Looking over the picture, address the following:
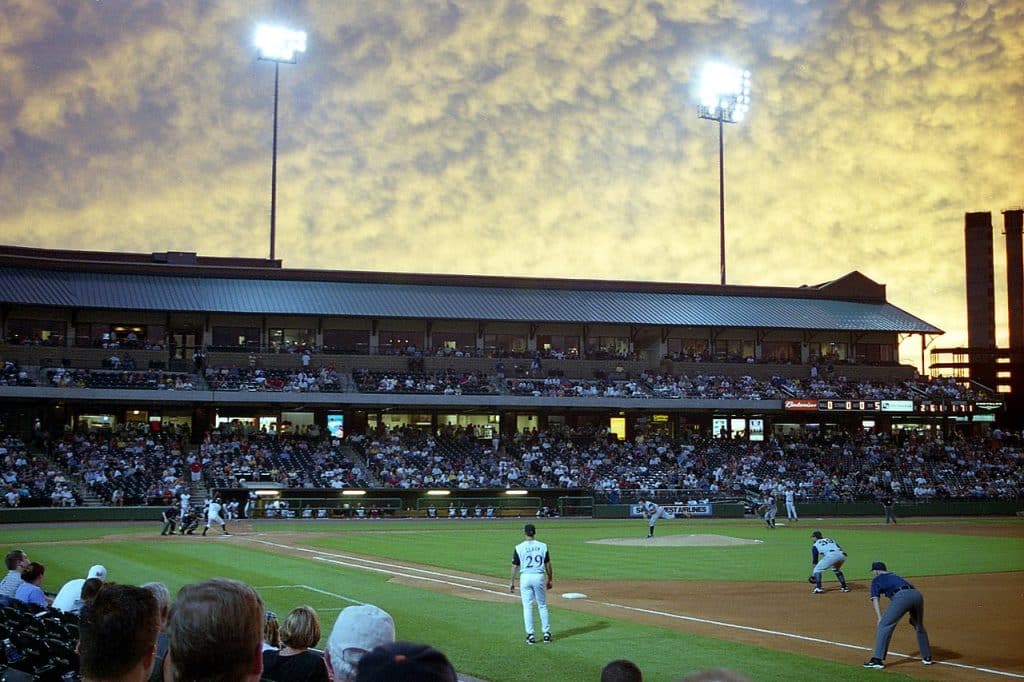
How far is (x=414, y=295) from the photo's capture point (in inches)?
3000

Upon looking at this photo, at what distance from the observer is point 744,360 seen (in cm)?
8050

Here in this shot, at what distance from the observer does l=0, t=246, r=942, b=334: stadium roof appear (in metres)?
69.6

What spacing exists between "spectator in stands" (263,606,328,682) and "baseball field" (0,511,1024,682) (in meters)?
7.74

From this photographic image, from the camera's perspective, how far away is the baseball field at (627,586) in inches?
653

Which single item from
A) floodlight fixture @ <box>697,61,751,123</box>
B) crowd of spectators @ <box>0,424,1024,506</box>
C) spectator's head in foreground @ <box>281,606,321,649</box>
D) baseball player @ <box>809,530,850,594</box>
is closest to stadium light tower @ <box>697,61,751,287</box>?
floodlight fixture @ <box>697,61,751,123</box>

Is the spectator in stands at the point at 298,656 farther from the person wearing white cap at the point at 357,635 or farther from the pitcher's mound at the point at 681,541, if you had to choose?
the pitcher's mound at the point at 681,541

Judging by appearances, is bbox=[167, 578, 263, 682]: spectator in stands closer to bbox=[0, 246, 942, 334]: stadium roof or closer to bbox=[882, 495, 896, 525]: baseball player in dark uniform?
bbox=[882, 495, 896, 525]: baseball player in dark uniform

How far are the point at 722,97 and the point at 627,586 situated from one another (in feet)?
193

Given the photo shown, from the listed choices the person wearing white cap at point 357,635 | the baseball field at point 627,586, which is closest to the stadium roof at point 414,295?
the baseball field at point 627,586

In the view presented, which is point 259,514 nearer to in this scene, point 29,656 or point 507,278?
point 507,278

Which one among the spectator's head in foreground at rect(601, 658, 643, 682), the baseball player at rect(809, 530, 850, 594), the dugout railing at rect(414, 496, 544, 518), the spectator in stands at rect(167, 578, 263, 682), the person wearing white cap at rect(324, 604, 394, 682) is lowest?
the dugout railing at rect(414, 496, 544, 518)

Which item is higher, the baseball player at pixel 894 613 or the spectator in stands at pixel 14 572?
the spectator in stands at pixel 14 572

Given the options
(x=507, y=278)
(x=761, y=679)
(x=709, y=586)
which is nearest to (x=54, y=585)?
(x=709, y=586)

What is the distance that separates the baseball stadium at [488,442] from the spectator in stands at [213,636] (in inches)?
681
